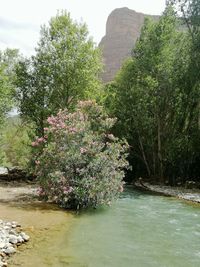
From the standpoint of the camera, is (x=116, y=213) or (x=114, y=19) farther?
(x=114, y=19)

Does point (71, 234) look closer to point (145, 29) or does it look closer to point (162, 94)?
point (162, 94)

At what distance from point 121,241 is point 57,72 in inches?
939

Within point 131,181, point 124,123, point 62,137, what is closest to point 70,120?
point 62,137

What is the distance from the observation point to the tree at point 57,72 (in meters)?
33.5

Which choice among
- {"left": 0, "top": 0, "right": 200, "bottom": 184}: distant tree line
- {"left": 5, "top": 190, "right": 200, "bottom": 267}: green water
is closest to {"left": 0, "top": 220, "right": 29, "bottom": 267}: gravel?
{"left": 5, "top": 190, "right": 200, "bottom": 267}: green water

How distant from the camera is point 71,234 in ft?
39.8

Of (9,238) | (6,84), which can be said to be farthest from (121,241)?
(6,84)

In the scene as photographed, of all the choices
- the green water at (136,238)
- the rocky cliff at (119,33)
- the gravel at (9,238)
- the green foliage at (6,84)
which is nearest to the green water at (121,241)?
the green water at (136,238)

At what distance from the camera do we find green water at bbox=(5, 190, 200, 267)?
30.9 feet

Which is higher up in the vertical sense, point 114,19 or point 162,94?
point 114,19

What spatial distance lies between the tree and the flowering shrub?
1472 centimetres

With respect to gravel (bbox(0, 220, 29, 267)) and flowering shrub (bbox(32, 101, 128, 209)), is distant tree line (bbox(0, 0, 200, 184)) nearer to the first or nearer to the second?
flowering shrub (bbox(32, 101, 128, 209))

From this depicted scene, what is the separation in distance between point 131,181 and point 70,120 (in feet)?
68.0

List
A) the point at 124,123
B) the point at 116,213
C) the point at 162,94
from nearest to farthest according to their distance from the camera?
the point at 116,213, the point at 162,94, the point at 124,123
